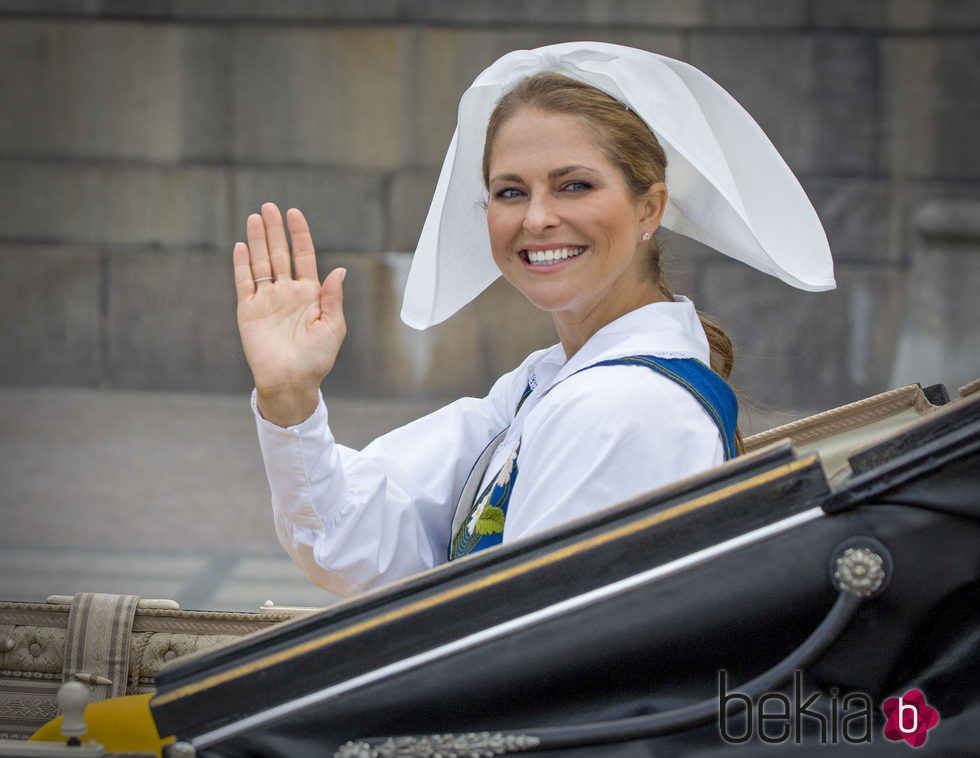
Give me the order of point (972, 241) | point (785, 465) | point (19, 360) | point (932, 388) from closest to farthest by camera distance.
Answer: point (785, 465), point (932, 388), point (972, 241), point (19, 360)

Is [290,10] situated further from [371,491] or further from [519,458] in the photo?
[519,458]

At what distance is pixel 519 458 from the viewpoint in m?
1.58

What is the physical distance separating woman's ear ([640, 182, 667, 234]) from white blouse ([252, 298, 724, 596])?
0.46 feet

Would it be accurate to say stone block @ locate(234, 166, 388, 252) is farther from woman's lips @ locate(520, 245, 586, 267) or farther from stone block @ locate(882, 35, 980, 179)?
woman's lips @ locate(520, 245, 586, 267)

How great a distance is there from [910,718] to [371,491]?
93cm

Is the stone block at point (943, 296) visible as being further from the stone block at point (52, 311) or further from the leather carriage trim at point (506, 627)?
the leather carriage trim at point (506, 627)

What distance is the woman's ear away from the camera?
5.93ft

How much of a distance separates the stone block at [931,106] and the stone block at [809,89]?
0.41ft

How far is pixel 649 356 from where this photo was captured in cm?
160

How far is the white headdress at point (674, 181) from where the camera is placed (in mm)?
1734

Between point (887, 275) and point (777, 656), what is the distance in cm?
544

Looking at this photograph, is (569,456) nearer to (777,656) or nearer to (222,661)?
(777,656)

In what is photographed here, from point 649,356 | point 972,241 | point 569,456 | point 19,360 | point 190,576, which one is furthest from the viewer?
point 19,360

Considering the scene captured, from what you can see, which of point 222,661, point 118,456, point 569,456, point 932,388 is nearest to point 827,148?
point 118,456
